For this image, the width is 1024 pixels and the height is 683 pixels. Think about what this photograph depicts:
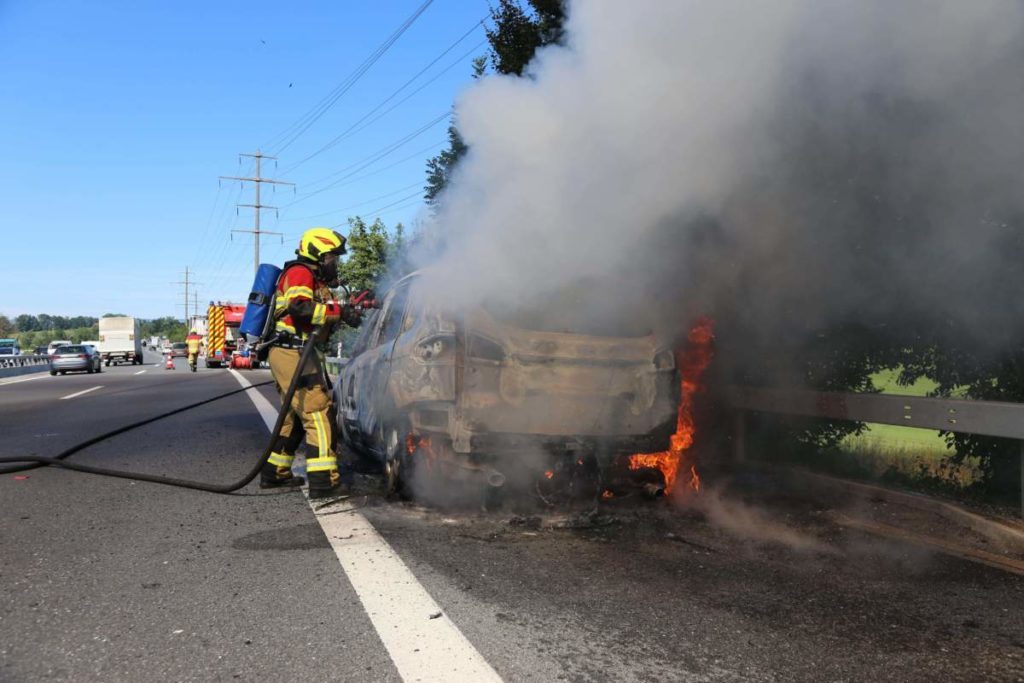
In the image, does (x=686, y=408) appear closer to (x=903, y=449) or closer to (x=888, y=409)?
(x=888, y=409)

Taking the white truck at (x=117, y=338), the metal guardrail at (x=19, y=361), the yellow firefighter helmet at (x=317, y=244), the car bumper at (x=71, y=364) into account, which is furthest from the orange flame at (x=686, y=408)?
the white truck at (x=117, y=338)

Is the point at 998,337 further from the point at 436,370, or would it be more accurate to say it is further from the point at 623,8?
the point at 436,370

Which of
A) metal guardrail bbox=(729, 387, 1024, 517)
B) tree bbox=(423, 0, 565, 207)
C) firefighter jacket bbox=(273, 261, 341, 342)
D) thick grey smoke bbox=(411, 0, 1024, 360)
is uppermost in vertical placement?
tree bbox=(423, 0, 565, 207)

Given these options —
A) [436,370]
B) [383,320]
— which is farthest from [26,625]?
[383,320]

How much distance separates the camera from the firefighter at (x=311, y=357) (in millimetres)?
5664

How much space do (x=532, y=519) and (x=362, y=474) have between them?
2.25 meters

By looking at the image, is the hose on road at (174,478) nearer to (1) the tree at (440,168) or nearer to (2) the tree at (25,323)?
(1) the tree at (440,168)

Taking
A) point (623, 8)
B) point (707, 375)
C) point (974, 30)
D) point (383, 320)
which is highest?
point (623, 8)

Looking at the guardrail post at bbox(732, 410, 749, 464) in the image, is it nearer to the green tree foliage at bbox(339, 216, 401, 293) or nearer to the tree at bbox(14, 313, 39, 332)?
the green tree foliage at bbox(339, 216, 401, 293)

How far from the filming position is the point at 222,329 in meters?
35.0

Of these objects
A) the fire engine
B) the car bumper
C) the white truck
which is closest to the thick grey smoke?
the fire engine

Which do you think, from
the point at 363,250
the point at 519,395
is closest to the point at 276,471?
the point at 519,395

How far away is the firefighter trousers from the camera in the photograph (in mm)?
5652

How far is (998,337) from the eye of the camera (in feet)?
16.9
